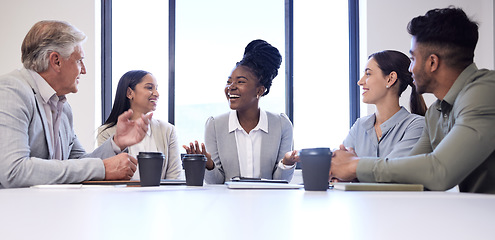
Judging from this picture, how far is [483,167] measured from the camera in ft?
5.37

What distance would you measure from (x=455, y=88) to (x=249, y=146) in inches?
50.6

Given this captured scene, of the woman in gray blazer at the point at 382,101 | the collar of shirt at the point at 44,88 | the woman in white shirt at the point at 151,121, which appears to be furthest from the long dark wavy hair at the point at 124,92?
the woman in gray blazer at the point at 382,101

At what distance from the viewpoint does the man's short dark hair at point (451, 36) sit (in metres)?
1.82

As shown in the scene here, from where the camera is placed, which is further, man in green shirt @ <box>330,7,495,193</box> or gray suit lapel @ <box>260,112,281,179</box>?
gray suit lapel @ <box>260,112,281,179</box>

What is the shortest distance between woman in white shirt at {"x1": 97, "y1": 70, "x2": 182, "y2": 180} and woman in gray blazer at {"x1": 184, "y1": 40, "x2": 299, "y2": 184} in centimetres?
63

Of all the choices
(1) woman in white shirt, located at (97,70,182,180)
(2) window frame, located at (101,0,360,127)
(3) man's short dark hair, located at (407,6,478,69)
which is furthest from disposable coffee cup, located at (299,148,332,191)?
(2) window frame, located at (101,0,360,127)

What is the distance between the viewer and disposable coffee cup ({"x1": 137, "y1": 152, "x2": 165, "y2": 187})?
1.42 metres

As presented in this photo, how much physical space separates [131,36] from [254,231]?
14.7 ft

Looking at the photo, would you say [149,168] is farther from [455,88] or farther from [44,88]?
[455,88]

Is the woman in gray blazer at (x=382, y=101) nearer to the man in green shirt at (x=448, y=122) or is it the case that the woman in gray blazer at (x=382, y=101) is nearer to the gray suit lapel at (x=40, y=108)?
the man in green shirt at (x=448, y=122)

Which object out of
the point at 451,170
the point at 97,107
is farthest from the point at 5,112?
the point at 97,107

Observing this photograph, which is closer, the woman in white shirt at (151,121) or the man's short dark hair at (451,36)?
the man's short dark hair at (451,36)

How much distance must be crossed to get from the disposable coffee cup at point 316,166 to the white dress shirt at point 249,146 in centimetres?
139

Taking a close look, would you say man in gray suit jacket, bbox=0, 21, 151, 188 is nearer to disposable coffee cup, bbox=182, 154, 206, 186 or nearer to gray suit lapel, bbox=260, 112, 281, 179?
disposable coffee cup, bbox=182, 154, 206, 186
